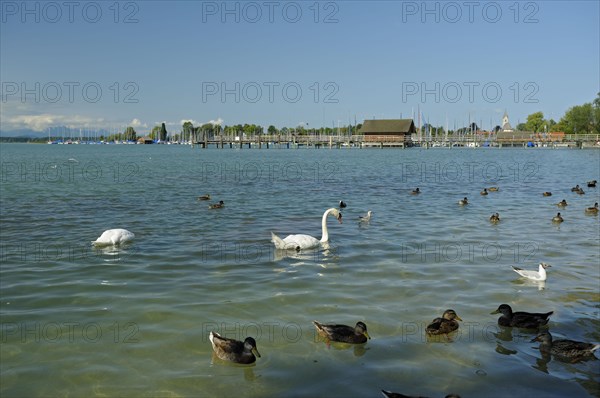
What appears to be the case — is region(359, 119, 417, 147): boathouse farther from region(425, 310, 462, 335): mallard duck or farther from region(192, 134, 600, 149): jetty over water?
region(425, 310, 462, 335): mallard duck

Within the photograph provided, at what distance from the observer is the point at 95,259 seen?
13766 millimetres

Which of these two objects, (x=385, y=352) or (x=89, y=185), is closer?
(x=385, y=352)

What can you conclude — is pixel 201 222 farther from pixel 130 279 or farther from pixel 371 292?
pixel 371 292

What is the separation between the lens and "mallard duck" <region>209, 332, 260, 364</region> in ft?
25.1

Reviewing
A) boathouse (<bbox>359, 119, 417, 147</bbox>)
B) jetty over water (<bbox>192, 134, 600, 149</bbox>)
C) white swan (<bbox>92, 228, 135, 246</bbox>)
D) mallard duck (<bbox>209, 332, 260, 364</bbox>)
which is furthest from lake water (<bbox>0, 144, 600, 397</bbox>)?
jetty over water (<bbox>192, 134, 600, 149</bbox>)

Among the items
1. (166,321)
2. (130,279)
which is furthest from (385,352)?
(130,279)

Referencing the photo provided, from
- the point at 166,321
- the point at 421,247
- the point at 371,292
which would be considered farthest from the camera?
the point at 421,247

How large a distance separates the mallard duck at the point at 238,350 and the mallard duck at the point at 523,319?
14.5ft

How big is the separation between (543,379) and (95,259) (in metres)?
A: 10.9

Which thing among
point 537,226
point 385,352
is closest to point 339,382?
point 385,352

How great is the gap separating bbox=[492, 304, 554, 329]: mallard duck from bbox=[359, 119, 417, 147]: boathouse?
430 ft

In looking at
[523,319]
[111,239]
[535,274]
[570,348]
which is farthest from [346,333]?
[111,239]

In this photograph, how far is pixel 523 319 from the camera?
9.01m

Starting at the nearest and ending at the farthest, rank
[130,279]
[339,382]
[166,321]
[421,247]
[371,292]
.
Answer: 1. [339,382]
2. [166,321]
3. [371,292]
4. [130,279]
5. [421,247]
